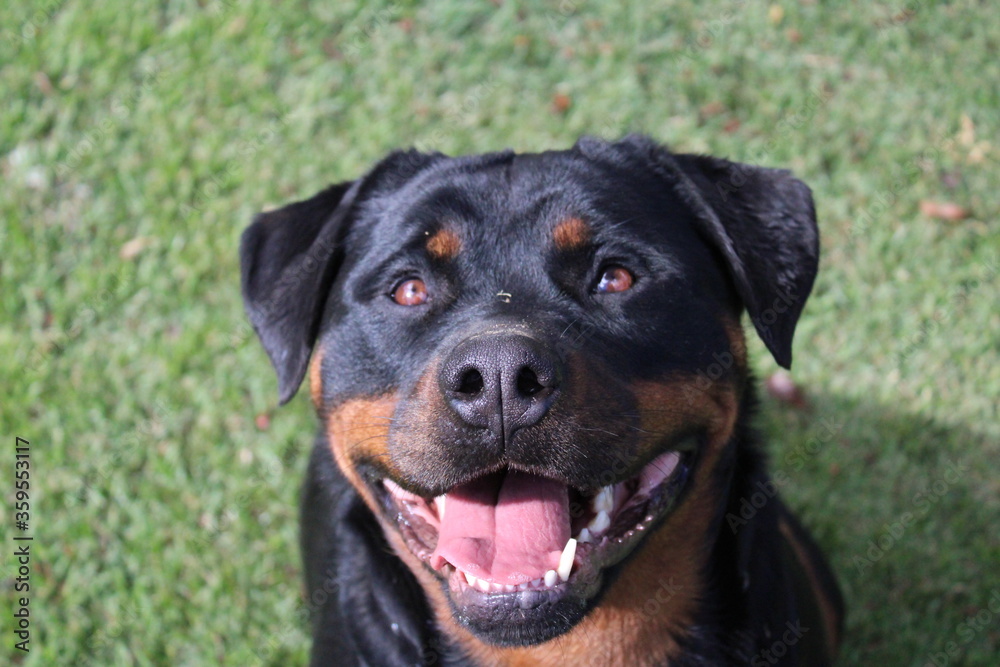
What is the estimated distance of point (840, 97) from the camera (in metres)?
5.23

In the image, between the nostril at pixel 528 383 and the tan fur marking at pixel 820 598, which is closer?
the nostril at pixel 528 383

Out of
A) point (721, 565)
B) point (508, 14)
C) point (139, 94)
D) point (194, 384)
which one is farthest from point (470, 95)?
point (721, 565)

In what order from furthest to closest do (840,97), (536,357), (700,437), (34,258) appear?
(840,97)
(34,258)
(700,437)
(536,357)

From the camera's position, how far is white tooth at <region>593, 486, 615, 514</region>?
235 cm

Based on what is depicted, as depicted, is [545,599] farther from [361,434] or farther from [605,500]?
[361,434]

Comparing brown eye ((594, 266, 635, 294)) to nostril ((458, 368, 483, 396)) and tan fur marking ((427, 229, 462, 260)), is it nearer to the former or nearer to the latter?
tan fur marking ((427, 229, 462, 260))

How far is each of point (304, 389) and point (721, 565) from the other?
221 cm

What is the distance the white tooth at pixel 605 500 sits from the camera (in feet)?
7.72

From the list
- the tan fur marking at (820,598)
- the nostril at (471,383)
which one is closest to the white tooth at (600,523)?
the nostril at (471,383)

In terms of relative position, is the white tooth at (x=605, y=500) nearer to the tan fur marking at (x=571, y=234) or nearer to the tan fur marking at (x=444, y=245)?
the tan fur marking at (x=571, y=234)

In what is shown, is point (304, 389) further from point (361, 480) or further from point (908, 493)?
point (908, 493)

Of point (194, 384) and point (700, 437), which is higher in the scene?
point (700, 437)

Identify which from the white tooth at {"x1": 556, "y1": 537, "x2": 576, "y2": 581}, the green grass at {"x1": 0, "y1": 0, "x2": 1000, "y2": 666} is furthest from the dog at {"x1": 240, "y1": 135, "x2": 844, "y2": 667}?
the green grass at {"x1": 0, "y1": 0, "x2": 1000, "y2": 666}

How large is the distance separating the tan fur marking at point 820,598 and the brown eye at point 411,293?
5.22ft
